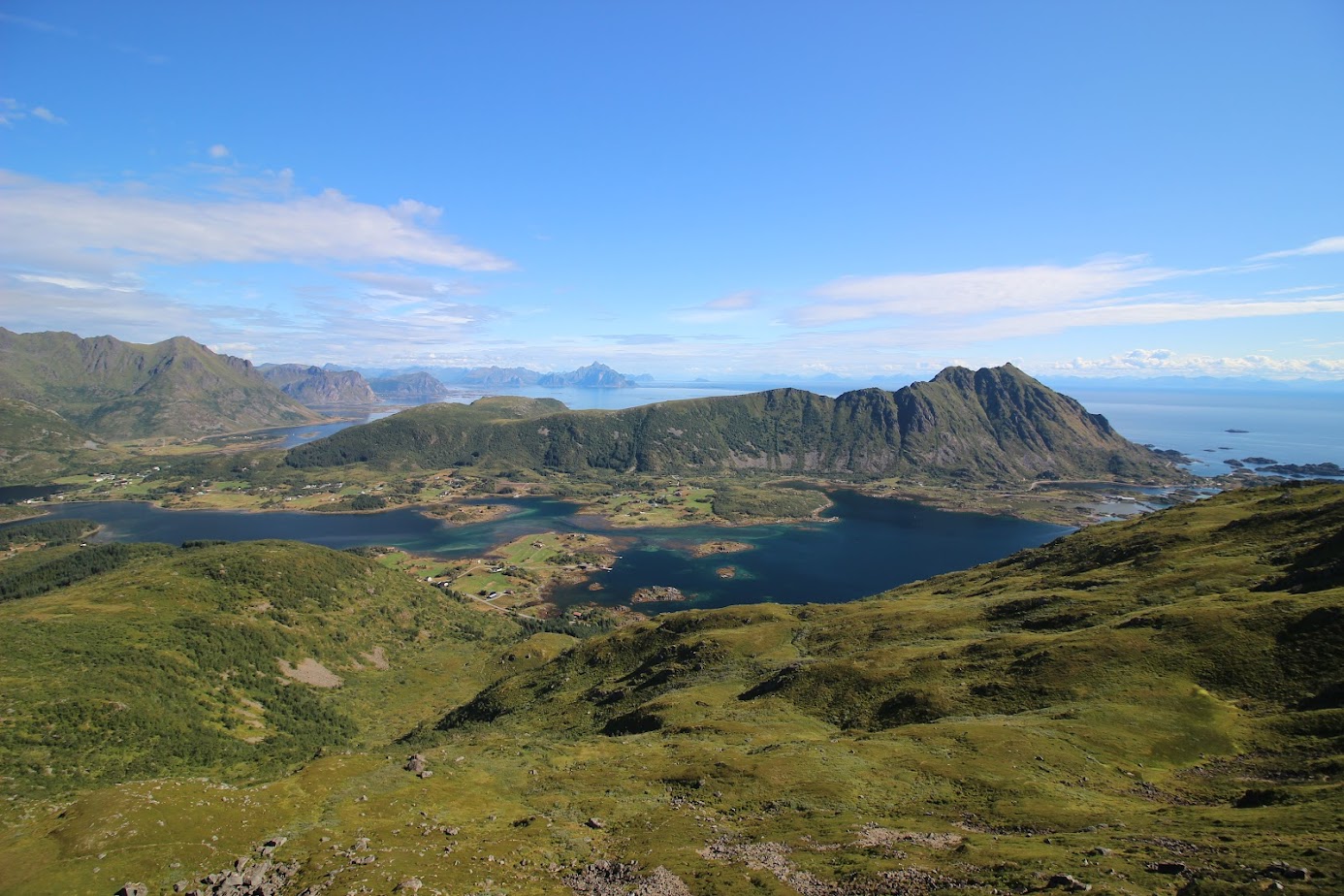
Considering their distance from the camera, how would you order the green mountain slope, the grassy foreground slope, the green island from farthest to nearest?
the green mountain slope
the green island
the grassy foreground slope

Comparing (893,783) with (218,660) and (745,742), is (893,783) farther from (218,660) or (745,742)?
(218,660)

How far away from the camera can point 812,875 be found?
35.7m

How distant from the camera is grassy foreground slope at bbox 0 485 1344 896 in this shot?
116 feet

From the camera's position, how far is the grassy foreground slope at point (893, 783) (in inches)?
1393

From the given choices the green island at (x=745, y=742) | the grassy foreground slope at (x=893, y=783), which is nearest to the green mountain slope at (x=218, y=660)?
the green island at (x=745, y=742)

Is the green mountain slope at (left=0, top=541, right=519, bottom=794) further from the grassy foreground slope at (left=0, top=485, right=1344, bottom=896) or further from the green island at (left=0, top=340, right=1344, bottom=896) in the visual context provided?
the grassy foreground slope at (left=0, top=485, right=1344, bottom=896)

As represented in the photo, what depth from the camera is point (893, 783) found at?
49.7m

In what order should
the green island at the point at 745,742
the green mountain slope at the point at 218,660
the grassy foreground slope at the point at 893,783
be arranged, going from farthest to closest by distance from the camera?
the green mountain slope at the point at 218,660 < the green island at the point at 745,742 < the grassy foreground slope at the point at 893,783

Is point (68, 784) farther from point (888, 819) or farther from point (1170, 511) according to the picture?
point (1170, 511)

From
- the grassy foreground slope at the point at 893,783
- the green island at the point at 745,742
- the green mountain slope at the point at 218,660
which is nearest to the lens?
the grassy foreground slope at the point at 893,783

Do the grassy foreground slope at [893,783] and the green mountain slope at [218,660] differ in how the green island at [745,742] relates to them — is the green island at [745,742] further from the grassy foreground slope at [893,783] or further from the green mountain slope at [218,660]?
the green mountain slope at [218,660]

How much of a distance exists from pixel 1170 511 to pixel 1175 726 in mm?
121592

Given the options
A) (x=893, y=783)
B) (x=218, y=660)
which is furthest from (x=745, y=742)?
(x=218, y=660)

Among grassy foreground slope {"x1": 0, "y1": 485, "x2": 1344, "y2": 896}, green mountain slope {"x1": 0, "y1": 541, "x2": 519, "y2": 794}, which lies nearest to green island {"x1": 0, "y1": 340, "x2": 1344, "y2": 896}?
grassy foreground slope {"x1": 0, "y1": 485, "x2": 1344, "y2": 896}
